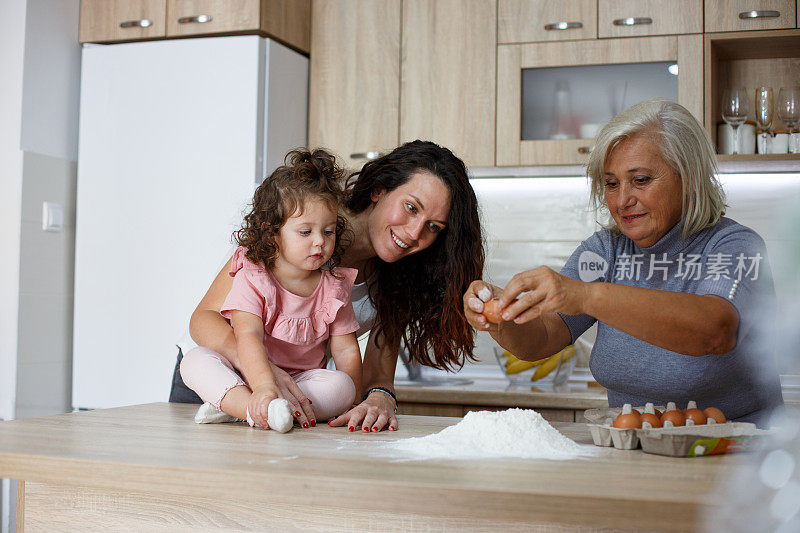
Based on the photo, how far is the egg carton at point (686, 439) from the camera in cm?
94

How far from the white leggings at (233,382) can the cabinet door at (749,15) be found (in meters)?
1.86

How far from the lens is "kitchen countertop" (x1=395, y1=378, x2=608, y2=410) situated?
87.8 inches

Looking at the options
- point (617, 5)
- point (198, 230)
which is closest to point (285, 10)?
point (198, 230)

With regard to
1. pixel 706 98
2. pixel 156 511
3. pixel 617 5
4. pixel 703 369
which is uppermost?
pixel 617 5

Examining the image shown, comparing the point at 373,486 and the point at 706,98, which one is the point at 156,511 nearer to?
the point at 373,486

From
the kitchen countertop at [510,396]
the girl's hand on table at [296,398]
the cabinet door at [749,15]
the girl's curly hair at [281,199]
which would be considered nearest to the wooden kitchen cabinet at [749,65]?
the cabinet door at [749,15]

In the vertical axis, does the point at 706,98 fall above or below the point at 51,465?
above

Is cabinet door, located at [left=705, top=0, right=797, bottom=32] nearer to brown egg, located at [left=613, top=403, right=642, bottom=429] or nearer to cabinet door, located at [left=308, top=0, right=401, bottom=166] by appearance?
cabinet door, located at [left=308, top=0, right=401, bottom=166]

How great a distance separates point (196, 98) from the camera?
2678 mm

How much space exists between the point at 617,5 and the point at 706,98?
0.42 m

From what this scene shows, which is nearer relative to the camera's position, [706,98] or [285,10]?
[706,98]

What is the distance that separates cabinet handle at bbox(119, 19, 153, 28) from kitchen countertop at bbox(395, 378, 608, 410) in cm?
154

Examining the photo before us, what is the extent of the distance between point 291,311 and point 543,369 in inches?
54.2

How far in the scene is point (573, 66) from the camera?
2.65 metres
